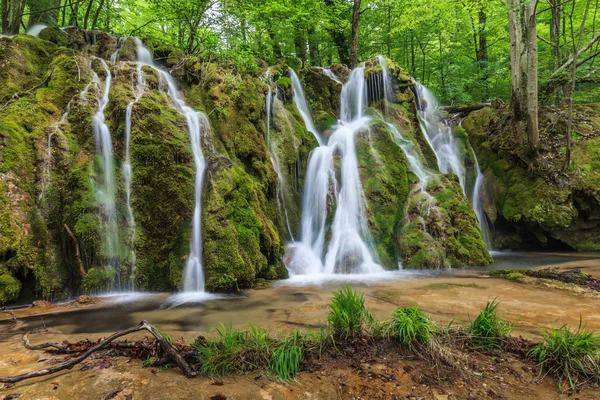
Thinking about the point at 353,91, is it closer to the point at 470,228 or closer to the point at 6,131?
the point at 470,228

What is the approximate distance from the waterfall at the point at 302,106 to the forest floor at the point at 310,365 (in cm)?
839

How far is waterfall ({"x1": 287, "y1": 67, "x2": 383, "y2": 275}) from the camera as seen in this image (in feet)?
29.0

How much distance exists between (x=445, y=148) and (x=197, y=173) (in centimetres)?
1053

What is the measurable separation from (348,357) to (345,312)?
0.40 meters

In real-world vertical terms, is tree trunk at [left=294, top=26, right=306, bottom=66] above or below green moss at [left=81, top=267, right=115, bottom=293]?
above

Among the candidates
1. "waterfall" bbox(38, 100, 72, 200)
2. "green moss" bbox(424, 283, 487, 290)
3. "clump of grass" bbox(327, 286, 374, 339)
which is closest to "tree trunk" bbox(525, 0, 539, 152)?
"green moss" bbox(424, 283, 487, 290)

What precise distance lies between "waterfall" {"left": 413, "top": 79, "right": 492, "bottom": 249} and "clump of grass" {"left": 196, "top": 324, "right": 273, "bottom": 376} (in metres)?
11.2

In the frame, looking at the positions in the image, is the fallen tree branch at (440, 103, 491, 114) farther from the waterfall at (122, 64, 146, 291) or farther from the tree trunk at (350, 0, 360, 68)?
the waterfall at (122, 64, 146, 291)

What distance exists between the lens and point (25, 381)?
266 centimetres

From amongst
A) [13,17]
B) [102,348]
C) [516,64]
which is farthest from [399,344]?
[13,17]

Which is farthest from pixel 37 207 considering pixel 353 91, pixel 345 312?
pixel 353 91

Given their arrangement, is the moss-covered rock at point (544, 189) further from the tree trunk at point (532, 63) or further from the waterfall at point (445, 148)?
the tree trunk at point (532, 63)

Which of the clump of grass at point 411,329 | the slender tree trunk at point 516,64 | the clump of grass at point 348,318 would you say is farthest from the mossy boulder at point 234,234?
the slender tree trunk at point 516,64

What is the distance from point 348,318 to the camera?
3180mm
